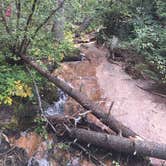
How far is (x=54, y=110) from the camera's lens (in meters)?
7.48

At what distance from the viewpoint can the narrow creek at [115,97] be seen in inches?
295

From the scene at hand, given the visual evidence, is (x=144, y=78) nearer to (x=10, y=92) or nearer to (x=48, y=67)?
(x=48, y=67)

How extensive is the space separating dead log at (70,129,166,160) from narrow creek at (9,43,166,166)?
50cm

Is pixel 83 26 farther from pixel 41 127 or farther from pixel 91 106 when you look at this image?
pixel 41 127

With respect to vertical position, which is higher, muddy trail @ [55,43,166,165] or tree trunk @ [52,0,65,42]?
tree trunk @ [52,0,65,42]

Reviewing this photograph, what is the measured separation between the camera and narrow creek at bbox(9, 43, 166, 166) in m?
7.48

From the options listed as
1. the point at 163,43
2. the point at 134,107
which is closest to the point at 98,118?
the point at 134,107

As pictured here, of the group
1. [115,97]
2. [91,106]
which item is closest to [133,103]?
[115,97]

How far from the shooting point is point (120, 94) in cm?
876

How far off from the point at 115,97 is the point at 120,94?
0.84 ft

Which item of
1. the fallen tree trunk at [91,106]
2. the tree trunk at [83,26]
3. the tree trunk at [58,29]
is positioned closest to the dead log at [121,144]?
the fallen tree trunk at [91,106]

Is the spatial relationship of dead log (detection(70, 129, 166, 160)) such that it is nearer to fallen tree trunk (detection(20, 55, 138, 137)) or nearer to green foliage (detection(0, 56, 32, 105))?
fallen tree trunk (detection(20, 55, 138, 137))

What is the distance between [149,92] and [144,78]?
690mm

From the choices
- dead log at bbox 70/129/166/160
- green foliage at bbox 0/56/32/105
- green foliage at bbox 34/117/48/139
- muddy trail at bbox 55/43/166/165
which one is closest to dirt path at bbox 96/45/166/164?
muddy trail at bbox 55/43/166/165
